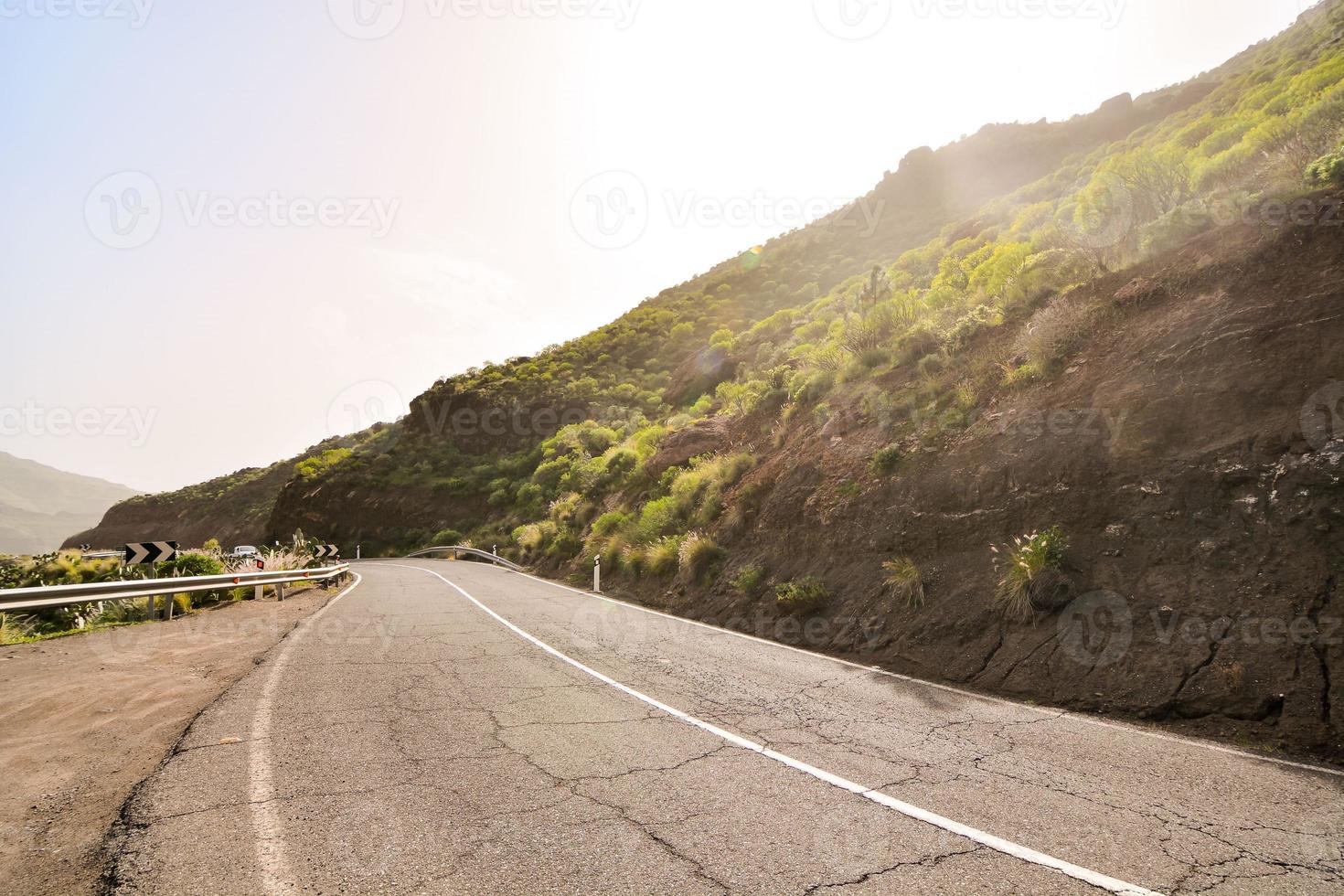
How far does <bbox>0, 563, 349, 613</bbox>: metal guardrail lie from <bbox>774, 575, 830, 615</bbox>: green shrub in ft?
35.7

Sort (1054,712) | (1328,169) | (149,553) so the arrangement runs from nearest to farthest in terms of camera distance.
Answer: (1054,712), (1328,169), (149,553)

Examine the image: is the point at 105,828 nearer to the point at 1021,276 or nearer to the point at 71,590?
the point at 71,590

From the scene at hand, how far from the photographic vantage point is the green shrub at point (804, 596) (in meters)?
11.1

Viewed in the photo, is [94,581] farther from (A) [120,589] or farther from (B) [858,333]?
(B) [858,333]

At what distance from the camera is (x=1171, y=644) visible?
6574 mm

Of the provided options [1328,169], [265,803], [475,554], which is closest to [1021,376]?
[1328,169]

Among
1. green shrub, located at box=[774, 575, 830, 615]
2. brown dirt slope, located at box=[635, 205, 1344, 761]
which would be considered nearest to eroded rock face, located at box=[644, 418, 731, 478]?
brown dirt slope, located at box=[635, 205, 1344, 761]

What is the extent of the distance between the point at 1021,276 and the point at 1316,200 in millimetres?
5251

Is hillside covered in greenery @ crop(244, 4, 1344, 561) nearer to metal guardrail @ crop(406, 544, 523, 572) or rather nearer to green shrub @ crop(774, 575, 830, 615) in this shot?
metal guardrail @ crop(406, 544, 523, 572)

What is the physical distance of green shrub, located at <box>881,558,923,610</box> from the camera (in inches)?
375

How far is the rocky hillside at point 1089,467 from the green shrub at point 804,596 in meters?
0.06

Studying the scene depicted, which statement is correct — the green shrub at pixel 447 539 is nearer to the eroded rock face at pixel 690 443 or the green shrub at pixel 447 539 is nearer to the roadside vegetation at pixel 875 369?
the roadside vegetation at pixel 875 369

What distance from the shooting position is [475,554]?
112 ft

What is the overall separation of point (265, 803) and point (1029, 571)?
8461 millimetres
